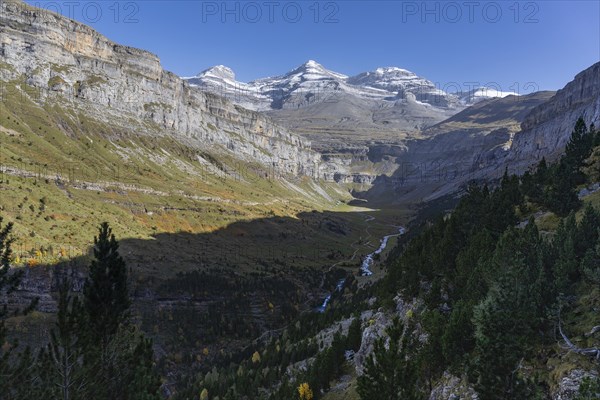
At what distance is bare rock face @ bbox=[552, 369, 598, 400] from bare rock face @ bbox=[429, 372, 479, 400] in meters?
4.86

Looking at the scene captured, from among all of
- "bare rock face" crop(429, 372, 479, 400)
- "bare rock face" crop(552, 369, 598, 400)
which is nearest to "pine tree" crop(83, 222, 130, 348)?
"bare rock face" crop(429, 372, 479, 400)

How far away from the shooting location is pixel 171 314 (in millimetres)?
79250

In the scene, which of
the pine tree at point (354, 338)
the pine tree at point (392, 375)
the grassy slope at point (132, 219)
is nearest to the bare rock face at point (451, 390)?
the pine tree at point (392, 375)

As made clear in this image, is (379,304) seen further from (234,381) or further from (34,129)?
(34,129)

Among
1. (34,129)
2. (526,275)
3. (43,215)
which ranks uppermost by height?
(34,129)

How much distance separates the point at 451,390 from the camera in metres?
25.0

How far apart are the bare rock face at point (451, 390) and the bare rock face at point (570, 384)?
15.9ft

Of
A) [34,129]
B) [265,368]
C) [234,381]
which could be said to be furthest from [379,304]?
[34,129]

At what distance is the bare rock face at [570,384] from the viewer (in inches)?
704

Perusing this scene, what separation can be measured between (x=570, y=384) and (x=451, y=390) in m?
8.27

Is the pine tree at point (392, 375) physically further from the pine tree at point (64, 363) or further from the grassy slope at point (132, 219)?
the grassy slope at point (132, 219)

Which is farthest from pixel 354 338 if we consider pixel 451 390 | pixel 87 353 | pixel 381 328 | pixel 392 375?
pixel 87 353

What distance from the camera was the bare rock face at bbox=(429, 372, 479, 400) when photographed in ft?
76.3

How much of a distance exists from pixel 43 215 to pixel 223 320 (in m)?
55.5
